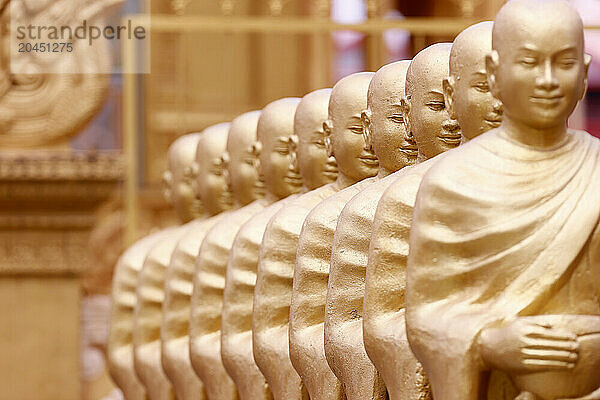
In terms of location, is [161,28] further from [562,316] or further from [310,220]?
[562,316]

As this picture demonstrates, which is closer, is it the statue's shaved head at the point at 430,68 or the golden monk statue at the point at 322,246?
the statue's shaved head at the point at 430,68

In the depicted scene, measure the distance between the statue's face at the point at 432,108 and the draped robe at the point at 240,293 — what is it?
5.20 feet

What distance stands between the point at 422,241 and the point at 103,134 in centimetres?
748

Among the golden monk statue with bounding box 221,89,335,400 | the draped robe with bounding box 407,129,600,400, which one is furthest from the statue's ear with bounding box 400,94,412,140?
the golden monk statue with bounding box 221,89,335,400

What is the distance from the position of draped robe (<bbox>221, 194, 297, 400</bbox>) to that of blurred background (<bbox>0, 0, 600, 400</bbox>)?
268cm

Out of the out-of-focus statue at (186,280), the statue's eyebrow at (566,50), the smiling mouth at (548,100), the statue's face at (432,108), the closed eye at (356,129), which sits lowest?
the out-of-focus statue at (186,280)

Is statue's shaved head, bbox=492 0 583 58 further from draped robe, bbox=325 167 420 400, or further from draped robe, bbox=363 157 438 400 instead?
draped robe, bbox=325 167 420 400

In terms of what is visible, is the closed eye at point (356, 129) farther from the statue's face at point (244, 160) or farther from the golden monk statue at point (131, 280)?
the golden monk statue at point (131, 280)

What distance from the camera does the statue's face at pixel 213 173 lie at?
7.76 m

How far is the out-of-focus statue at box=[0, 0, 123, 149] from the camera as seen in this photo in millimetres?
9352

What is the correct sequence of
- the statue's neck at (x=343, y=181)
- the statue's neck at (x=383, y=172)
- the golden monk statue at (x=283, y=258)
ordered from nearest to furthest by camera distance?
1. the statue's neck at (x=383, y=172)
2. the statue's neck at (x=343, y=181)
3. the golden monk statue at (x=283, y=258)

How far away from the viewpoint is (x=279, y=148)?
21.8 feet

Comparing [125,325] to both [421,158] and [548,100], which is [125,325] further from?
[548,100]

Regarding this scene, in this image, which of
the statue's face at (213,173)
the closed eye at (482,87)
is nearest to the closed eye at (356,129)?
the closed eye at (482,87)
